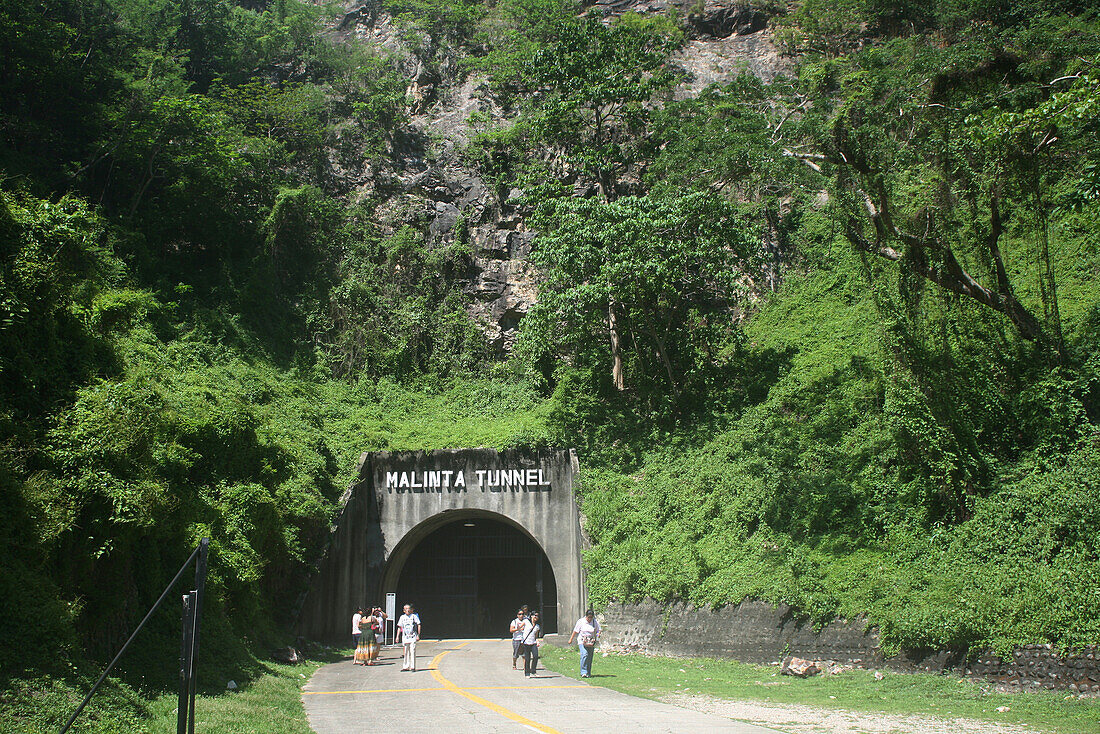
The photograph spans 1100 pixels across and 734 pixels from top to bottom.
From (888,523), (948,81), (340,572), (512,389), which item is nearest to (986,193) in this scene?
(948,81)

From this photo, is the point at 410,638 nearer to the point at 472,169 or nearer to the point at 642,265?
the point at 642,265

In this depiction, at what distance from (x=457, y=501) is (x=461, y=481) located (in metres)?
0.53

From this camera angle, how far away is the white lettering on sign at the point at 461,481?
1977 centimetres

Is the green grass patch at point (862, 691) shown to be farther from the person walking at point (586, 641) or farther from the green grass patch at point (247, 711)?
the green grass patch at point (247, 711)

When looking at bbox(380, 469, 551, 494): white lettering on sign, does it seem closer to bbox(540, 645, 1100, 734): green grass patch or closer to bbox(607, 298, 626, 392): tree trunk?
bbox(607, 298, 626, 392): tree trunk

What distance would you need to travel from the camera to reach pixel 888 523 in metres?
13.2

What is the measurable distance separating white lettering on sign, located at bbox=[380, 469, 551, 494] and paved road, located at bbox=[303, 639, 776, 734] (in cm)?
618

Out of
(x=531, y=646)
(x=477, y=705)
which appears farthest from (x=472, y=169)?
(x=477, y=705)

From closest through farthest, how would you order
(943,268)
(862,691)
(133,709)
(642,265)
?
(133,709), (862,691), (943,268), (642,265)

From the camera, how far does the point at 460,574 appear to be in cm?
2386

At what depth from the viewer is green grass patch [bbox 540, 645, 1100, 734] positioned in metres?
8.16

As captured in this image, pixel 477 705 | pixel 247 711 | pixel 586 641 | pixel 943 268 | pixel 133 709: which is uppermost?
pixel 943 268

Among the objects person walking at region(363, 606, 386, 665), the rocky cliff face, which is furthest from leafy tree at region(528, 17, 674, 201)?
person walking at region(363, 606, 386, 665)

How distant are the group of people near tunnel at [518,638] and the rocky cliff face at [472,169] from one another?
12.5 meters
